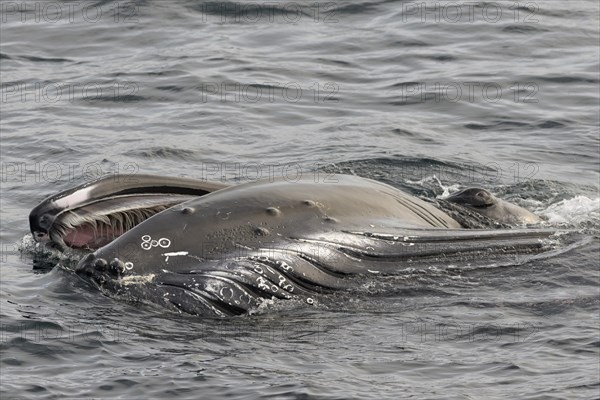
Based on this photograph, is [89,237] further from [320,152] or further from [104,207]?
[320,152]

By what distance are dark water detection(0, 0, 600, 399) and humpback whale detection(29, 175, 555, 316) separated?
203 mm

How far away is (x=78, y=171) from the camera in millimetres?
18531

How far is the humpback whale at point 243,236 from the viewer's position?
38.9 feet

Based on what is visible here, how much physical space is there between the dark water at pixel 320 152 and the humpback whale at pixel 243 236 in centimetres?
20

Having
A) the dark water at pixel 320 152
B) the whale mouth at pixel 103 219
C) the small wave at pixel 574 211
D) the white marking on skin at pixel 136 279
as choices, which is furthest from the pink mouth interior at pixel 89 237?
the small wave at pixel 574 211

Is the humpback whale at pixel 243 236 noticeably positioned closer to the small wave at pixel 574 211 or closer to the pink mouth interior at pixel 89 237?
the pink mouth interior at pixel 89 237

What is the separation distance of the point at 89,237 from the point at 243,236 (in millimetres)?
1781

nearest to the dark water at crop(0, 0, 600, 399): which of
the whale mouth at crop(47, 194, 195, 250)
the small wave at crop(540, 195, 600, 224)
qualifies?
the small wave at crop(540, 195, 600, 224)

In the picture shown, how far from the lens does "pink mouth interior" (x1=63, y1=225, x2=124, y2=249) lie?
13.0 metres

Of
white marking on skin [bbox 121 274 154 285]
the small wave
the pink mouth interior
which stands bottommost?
the small wave

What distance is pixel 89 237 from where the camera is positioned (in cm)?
1306

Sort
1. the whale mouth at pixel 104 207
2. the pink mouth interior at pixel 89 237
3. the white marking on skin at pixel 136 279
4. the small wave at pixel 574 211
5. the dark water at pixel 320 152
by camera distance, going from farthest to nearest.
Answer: the small wave at pixel 574 211
the pink mouth interior at pixel 89 237
the whale mouth at pixel 104 207
the white marking on skin at pixel 136 279
the dark water at pixel 320 152

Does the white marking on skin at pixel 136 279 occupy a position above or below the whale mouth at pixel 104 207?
below

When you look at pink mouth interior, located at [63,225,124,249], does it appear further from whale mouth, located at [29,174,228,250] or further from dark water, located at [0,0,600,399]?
dark water, located at [0,0,600,399]
